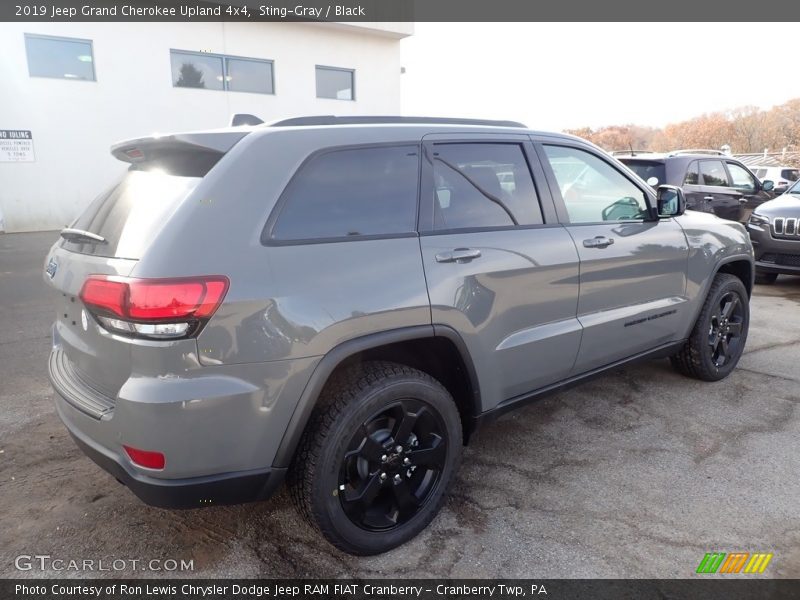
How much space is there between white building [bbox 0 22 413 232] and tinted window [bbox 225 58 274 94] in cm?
3

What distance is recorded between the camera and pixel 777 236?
7680mm

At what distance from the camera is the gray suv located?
1.98 m

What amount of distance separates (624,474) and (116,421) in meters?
2.51

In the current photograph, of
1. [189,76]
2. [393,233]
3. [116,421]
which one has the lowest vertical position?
[116,421]

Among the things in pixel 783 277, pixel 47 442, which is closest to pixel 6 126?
pixel 47 442

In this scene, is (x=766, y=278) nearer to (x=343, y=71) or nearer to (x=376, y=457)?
(x=376, y=457)

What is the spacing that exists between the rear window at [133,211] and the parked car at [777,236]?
25.3 ft

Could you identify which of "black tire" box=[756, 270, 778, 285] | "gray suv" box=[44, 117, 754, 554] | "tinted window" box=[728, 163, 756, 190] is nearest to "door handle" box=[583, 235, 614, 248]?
"gray suv" box=[44, 117, 754, 554]

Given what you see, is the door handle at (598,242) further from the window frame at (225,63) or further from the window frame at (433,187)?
the window frame at (225,63)

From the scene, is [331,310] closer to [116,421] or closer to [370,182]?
[370,182]

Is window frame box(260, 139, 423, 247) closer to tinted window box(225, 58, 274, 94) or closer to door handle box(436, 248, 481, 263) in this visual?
door handle box(436, 248, 481, 263)

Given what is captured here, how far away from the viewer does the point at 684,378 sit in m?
4.43

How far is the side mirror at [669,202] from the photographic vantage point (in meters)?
3.73

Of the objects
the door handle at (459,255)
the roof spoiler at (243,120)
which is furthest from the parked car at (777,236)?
the roof spoiler at (243,120)
